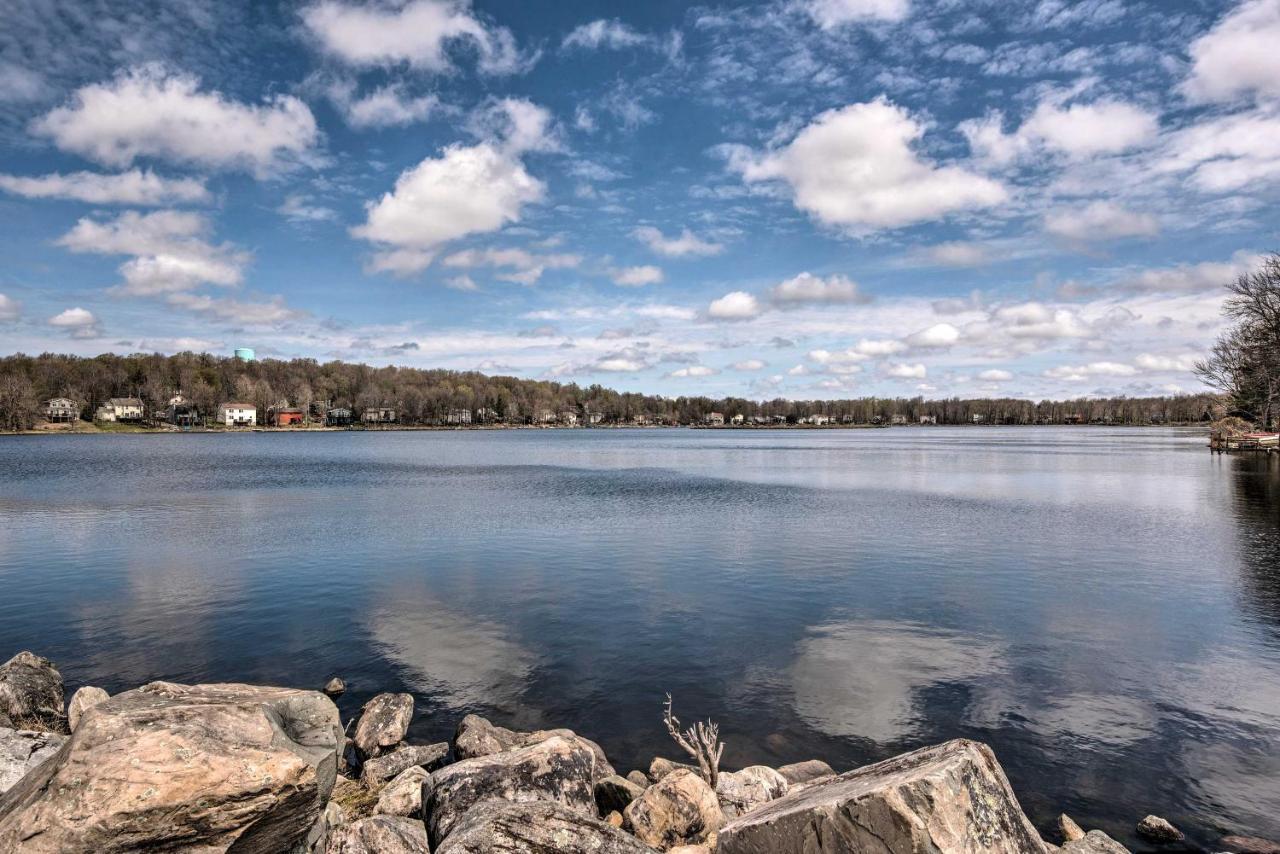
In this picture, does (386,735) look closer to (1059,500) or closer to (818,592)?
(818,592)

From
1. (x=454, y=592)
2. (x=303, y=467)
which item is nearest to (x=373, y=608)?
(x=454, y=592)

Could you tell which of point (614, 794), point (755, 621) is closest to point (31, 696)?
point (614, 794)

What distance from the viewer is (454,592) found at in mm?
25078

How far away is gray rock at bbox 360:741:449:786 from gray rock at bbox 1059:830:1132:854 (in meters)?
9.59

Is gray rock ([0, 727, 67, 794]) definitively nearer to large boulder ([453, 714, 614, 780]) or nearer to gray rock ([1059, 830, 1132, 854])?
large boulder ([453, 714, 614, 780])

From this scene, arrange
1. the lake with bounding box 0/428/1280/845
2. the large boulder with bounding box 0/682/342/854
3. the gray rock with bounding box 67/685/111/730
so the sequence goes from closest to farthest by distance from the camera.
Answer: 1. the large boulder with bounding box 0/682/342/854
2. the gray rock with bounding box 67/685/111/730
3. the lake with bounding box 0/428/1280/845

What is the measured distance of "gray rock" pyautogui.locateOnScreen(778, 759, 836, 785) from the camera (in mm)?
11508

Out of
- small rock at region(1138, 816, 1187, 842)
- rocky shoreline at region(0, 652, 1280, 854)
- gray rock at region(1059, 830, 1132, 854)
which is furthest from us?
small rock at region(1138, 816, 1187, 842)

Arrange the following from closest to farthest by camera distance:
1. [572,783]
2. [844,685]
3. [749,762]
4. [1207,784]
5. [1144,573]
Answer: [572,783], [1207,784], [749,762], [844,685], [1144,573]

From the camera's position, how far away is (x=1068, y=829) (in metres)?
10.3

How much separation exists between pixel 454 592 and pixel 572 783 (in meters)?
16.8

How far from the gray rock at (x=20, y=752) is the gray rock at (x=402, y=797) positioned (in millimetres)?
4028

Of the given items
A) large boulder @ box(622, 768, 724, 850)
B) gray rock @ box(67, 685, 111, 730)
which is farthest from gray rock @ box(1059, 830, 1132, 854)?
gray rock @ box(67, 685, 111, 730)

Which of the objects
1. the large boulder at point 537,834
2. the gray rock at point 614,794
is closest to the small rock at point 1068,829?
the gray rock at point 614,794
